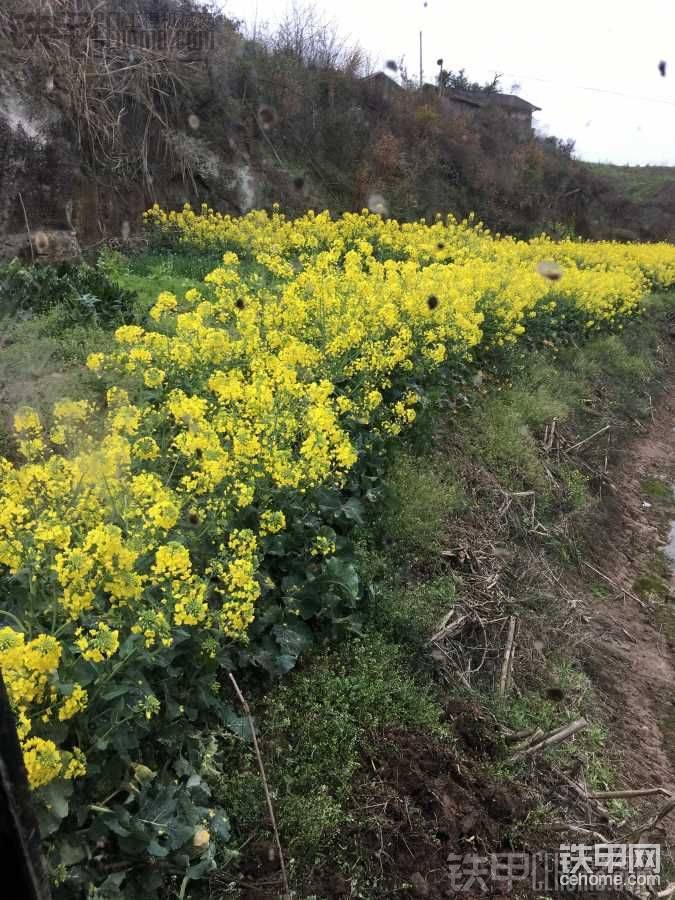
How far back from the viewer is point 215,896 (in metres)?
2.28

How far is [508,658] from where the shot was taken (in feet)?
13.4

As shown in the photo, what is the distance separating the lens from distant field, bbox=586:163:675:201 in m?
36.1

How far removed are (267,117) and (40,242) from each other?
9348 millimetres

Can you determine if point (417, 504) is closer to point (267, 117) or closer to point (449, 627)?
point (449, 627)

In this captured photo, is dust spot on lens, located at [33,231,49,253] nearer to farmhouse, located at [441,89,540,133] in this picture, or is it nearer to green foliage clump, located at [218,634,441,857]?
green foliage clump, located at [218,634,441,857]

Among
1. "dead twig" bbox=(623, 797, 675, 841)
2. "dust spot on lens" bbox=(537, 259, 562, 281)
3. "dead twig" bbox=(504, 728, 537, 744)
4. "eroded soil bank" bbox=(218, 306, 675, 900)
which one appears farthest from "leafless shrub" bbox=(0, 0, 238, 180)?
"dead twig" bbox=(623, 797, 675, 841)

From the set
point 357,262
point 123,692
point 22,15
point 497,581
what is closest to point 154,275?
point 357,262

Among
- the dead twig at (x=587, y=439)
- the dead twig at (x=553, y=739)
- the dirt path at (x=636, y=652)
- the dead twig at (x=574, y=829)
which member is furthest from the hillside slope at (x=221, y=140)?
the dead twig at (x=574, y=829)

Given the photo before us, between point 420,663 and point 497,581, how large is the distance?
47.6 inches

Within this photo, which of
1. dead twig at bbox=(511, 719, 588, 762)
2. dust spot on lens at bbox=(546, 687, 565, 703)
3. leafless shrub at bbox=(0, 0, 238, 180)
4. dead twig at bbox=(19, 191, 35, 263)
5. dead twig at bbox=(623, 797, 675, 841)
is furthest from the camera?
leafless shrub at bbox=(0, 0, 238, 180)

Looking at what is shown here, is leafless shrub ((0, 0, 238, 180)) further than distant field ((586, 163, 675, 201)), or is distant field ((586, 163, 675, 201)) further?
distant field ((586, 163, 675, 201))

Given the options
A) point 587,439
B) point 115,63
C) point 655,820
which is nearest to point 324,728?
point 655,820

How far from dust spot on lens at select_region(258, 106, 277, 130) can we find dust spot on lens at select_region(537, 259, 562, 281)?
309 inches

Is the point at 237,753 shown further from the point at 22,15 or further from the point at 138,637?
the point at 22,15
